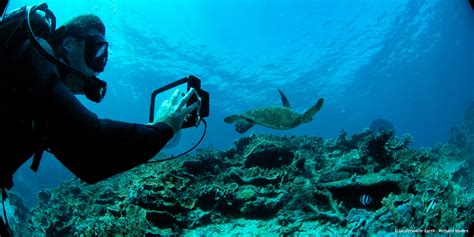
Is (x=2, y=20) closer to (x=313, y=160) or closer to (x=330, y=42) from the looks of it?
(x=313, y=160)

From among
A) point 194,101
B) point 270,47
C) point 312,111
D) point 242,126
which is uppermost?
point 270,47

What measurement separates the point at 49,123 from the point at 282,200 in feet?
13.7

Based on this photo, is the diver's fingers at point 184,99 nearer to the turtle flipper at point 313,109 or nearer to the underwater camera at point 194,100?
the underwater camera at point 194,100

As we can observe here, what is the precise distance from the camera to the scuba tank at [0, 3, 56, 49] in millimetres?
1651

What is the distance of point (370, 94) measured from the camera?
235 feet

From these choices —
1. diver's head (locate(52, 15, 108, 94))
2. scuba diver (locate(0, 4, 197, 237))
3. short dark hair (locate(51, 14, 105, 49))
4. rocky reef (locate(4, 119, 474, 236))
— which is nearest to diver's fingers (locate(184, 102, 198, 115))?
scuba diver (locate(0, 4, 197, 237))

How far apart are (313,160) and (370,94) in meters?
71.4

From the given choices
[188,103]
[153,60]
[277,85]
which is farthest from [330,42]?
[188,103]

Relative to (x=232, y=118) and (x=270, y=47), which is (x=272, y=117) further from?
(x=270, y=47)

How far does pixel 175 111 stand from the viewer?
197cm

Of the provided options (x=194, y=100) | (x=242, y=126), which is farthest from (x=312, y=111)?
(x=194, y=100)

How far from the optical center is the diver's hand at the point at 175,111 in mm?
1912

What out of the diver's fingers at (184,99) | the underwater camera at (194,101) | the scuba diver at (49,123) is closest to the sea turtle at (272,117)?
the underwater camera at (194,101)

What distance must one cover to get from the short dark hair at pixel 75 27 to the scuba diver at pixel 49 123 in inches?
4.6
